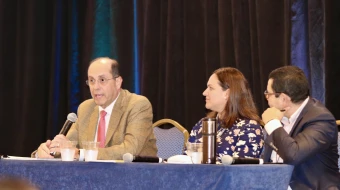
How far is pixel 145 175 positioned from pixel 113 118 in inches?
53.1

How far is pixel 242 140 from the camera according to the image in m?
2.94

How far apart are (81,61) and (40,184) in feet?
10.3

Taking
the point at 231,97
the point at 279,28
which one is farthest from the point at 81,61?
the point at 231,97

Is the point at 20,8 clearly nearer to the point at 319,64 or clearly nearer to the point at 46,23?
the point at 46,23

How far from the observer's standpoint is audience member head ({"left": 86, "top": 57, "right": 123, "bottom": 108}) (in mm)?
3385

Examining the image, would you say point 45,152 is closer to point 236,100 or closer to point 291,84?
point 236,100

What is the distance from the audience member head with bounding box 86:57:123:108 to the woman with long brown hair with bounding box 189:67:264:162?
56 cm

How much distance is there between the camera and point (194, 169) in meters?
1.92

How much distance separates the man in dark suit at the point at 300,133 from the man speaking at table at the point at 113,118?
741mm

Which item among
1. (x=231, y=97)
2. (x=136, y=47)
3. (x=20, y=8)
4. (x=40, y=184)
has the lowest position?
(x=40, y=184)

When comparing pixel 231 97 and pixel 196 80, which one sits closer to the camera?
pixel 231 97

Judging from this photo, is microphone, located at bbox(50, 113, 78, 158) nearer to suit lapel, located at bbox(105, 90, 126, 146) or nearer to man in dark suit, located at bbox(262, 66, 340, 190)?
suit lapel, located at bbox(105, 90, 126, 146)

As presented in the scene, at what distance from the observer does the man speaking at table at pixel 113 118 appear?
3.17m

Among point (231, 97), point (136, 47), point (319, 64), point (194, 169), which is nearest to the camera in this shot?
point (194, 169)
